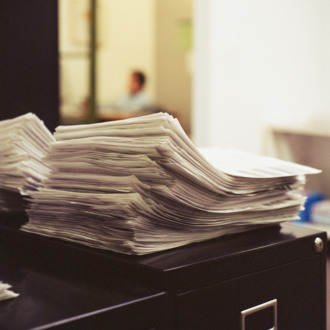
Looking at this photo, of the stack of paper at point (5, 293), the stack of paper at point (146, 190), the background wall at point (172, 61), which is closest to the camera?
the stack of paper at point (5, 293)

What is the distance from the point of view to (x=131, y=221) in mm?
684

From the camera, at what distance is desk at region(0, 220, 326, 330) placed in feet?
1.92

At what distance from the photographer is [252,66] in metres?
3.68

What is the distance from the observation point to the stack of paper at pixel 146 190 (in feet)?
2.25

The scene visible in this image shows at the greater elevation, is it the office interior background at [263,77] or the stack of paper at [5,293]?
the office interior background at [263,77]

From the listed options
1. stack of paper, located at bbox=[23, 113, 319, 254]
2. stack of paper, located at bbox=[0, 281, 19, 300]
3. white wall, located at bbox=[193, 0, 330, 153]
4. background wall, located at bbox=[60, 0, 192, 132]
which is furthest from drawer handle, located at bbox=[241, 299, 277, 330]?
background wall, located at bbox=[60, 0, 192, 132]

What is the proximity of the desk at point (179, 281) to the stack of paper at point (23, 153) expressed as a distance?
0.07 meters

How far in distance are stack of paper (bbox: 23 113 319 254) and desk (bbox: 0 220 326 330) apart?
0.02 m

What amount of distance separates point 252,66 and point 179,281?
3181mm

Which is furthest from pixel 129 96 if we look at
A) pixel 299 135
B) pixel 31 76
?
pixel 31 76

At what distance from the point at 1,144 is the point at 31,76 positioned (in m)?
0.19

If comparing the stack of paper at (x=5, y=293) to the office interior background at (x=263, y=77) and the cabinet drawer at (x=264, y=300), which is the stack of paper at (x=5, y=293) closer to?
the cabinet drawer at (x=264, y=300)

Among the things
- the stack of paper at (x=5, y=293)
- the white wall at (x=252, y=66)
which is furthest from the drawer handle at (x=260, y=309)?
the white wall at (x=252, y=66)

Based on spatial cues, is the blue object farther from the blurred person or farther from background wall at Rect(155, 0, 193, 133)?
background wall at Rect(155, 0, 193, 133)
